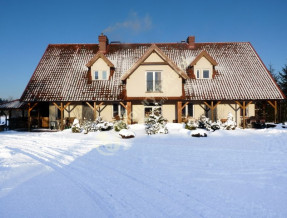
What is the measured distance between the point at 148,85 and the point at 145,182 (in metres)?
14.3

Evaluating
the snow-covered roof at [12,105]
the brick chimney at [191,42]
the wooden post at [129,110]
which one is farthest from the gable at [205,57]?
the snow-covered roof at [12,105]

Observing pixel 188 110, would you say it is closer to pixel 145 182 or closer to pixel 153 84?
pixel 153 84

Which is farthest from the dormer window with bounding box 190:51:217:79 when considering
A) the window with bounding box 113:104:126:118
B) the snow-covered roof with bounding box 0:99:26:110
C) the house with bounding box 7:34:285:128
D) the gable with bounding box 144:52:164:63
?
the snow-covered roof with bounding box 0:99:26:110

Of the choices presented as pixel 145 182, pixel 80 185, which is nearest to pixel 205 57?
pixel 145 182

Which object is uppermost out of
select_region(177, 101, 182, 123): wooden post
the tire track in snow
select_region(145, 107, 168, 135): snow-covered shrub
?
select_region(177, 101, 182, 123): wooden post

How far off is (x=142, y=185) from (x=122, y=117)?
1517 centimetres

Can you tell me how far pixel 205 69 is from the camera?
21234 millimetres

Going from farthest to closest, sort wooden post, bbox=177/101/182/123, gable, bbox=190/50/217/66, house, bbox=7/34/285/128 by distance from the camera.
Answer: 1. gable, bbox=190/50/217/66
2. house, bbox=7/34/285/128
3. wooden post, bbox=177/101/182/123

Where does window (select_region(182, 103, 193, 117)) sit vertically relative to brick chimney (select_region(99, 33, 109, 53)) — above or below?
below

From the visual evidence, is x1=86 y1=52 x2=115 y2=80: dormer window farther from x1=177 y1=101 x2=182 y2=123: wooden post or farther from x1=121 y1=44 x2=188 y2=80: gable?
x1=177 y1=101 x2=182 y2=123: wooden post

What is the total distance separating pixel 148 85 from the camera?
19.6 meters

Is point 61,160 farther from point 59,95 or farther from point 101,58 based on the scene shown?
point 101,58

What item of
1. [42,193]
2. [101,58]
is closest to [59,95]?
[101,58]

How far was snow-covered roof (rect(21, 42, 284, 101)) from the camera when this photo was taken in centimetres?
1966
